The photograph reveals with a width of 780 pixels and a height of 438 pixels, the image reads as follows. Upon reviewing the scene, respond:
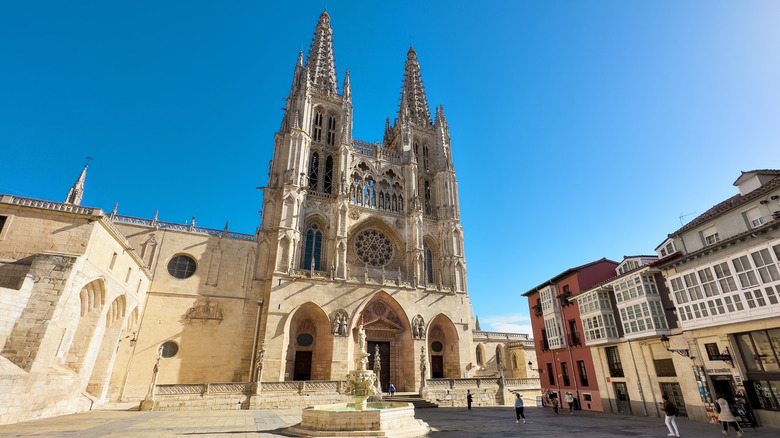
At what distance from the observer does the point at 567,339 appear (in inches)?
865

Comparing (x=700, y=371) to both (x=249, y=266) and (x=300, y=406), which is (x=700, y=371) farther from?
(x=249, y=266)

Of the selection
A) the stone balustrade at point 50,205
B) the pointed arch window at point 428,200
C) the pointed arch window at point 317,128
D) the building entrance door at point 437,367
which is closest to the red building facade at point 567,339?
the building entrance door at point 437,367

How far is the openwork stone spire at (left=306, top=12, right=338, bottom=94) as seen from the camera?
36188mm

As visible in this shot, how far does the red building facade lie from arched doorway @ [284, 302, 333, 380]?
14187 millimetres

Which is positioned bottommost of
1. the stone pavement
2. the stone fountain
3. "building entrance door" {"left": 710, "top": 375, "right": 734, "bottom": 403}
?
the stone pavement

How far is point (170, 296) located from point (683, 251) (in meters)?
28.0

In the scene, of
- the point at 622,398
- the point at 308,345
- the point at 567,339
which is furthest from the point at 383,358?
the point at 622,398

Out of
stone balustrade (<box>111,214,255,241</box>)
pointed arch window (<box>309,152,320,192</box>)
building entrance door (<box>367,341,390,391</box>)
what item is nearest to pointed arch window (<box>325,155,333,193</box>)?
pointed arch window (<box>309,152,320,192</box>)

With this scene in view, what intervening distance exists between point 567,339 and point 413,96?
100ft

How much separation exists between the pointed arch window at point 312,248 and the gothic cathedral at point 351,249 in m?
0.08

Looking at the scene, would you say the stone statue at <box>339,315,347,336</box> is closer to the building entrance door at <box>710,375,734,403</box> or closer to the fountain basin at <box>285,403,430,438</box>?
the fountain basin at <box>285,403,430,438</box>

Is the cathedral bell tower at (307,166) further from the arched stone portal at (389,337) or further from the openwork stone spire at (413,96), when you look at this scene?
the openwork stone spire at (413,96)

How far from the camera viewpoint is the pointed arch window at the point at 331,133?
1337 inches

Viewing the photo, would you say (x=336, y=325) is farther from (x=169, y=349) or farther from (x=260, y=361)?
(x=169, y=349)
